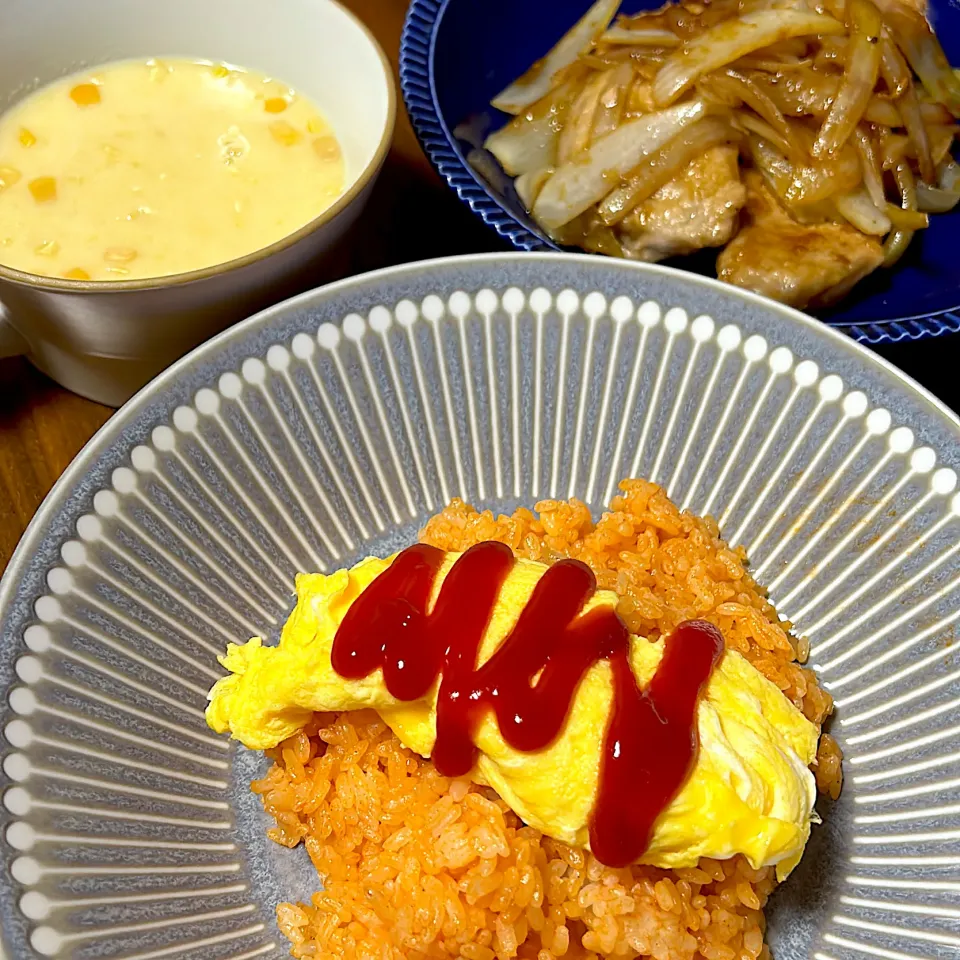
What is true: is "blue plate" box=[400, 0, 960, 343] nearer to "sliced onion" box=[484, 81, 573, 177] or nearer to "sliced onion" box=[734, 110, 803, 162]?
"sliced onion" box=[484, 81, 573, 177]

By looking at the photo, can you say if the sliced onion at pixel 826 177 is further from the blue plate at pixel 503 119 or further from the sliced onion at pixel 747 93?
the blue plate at pixel 503 119

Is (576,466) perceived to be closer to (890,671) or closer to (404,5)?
(890,671)

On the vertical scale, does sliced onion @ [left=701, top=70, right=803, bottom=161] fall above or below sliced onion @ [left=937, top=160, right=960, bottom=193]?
above

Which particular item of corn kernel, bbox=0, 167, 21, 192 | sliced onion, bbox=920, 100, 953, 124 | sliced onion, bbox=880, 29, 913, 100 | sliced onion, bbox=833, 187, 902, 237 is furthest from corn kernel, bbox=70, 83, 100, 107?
sliced onion, bbox=920, 100, 953, 124

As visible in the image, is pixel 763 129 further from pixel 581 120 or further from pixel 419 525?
pixel 419 525

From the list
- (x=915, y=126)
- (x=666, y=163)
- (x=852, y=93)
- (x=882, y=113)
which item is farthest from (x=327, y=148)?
(x=915, y=126)

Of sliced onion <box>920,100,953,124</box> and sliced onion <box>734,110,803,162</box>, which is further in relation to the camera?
sliced onion <box>920,100,953,124</box>
